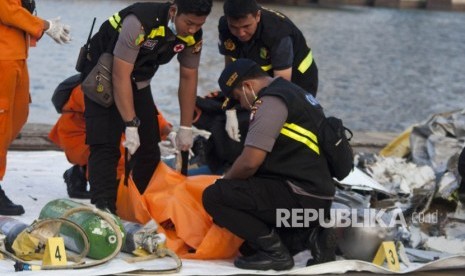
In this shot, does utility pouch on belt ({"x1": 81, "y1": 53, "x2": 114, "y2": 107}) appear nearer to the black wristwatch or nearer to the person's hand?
the black wristwatch

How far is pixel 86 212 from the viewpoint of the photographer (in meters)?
5.08

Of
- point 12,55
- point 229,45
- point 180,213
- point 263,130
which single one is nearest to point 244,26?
point 229,45

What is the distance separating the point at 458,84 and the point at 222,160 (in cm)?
1549

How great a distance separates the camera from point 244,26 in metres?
5.71

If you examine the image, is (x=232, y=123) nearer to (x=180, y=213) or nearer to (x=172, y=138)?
(x=172, y=138)

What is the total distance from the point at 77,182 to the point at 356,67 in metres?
17.5

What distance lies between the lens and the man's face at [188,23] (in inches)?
207

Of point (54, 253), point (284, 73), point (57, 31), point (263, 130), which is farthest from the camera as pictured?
point (284, 73)

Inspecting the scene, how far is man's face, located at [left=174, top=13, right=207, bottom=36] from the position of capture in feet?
17.2

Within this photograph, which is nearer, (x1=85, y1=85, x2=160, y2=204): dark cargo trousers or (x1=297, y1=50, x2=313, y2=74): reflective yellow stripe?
(x1=85, y1=85, x2=160, y2=204): dark cargo trousers

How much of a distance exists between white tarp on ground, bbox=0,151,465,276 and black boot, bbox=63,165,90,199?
0.07 metres

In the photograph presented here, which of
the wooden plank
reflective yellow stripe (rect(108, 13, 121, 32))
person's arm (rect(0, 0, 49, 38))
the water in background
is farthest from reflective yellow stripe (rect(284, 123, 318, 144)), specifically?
the water in background

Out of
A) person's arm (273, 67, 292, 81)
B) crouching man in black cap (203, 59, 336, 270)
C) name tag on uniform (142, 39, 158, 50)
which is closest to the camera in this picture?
crouching man in black cap (203, 59, 336, 270)

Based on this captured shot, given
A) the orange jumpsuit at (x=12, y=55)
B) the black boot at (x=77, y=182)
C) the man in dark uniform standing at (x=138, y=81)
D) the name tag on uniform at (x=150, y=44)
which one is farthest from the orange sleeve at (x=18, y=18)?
the black boot at (x=77, y=182)
